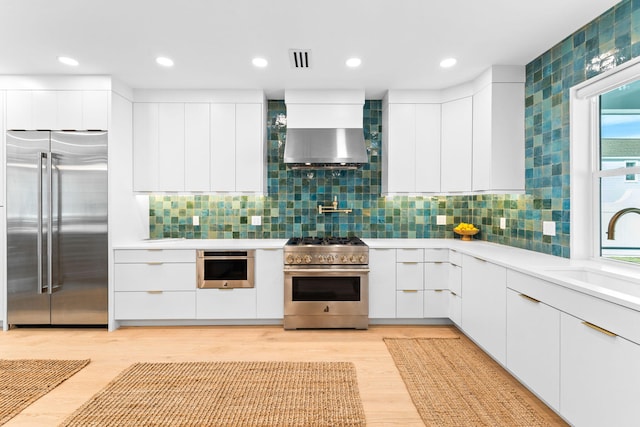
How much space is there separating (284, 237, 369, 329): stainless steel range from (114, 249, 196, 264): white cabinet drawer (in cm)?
98

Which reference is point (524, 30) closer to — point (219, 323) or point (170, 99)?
point (170, 99)

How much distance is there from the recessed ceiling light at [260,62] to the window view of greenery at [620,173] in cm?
→ 262

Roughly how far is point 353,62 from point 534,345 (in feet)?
8.37

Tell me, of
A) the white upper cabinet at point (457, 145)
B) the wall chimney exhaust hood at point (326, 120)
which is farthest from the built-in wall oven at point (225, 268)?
the white upper cabinet at point (457, 145)

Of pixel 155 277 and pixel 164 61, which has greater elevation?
pixel 164 61

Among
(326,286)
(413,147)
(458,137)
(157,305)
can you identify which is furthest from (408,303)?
(157,305)

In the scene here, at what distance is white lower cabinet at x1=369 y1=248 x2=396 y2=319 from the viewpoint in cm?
368

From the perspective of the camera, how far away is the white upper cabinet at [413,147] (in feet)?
13.0

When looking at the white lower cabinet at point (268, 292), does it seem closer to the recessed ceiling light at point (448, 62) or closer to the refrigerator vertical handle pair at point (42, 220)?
the refrigerator vertical handle pair at point (42, 220)

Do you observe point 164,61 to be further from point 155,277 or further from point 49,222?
point 155,277

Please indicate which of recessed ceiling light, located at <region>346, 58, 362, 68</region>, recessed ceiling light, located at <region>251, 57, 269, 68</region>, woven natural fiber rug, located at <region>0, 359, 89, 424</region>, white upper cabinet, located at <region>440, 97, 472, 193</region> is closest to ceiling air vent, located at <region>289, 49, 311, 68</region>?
recessed ceiling light, located at <region>251, 57, 269, 68</region>

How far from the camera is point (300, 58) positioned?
313cm

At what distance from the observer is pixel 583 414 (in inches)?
71.3

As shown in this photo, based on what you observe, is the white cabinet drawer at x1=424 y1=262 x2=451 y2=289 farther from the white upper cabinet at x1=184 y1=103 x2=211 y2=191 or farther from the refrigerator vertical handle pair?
the refrigerator vertical handle pair
